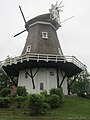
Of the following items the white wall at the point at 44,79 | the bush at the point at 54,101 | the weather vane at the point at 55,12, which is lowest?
the bush at the point at 54,101

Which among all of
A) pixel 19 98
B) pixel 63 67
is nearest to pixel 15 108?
pixel 19 98

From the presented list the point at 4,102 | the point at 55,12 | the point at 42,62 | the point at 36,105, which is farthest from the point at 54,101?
the point at 55,12

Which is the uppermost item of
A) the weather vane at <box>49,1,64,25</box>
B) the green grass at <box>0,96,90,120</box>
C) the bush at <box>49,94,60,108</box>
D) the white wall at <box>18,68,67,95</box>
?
the weather vane at <box>49,1,64,25</box>

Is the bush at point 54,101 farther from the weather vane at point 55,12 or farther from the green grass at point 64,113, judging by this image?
the weather vane at point 55,12

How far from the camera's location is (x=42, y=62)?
2948cm

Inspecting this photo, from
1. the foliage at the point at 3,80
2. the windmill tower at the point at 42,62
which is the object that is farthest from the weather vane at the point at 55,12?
the foliage at the point at 3,80

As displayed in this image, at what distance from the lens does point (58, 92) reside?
26.2 meters

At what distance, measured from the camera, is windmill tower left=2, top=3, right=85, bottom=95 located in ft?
95.8

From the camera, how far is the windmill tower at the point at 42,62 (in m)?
29.2

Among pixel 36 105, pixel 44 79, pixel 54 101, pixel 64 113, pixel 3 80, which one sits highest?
pixel 3 80

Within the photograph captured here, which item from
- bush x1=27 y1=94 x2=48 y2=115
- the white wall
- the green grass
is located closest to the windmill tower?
the white wall

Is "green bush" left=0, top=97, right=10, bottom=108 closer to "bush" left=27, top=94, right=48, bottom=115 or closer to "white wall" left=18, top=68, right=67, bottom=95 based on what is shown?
"bush" left=27, top=94, right=48, bottom=115

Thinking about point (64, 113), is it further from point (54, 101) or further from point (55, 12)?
point (55, 12)

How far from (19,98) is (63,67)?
339 inches
